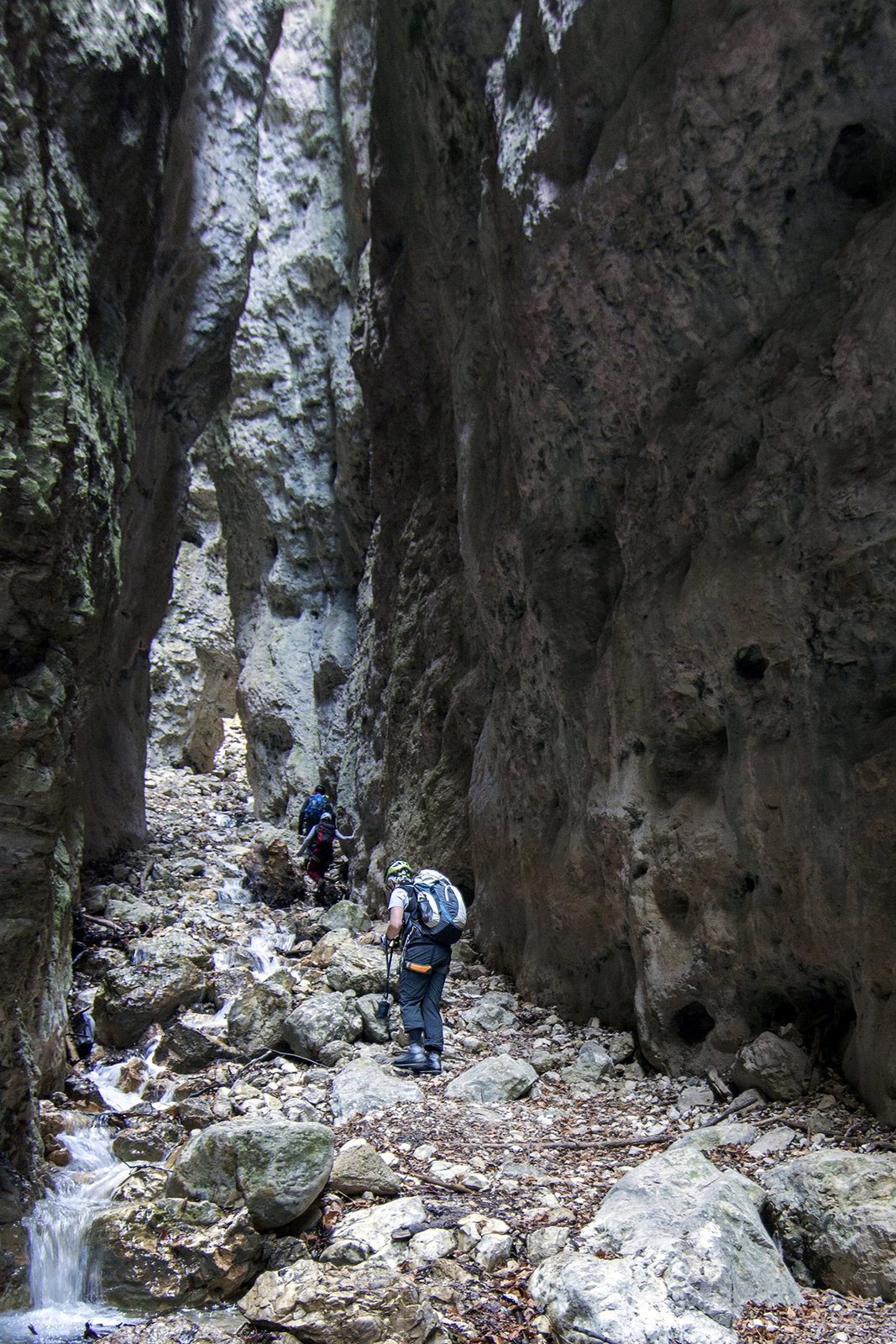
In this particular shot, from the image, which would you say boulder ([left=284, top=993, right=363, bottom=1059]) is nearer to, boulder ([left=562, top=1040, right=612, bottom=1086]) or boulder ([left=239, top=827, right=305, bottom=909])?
boulder ([left=562, top=1040, right=612, bottom=1086])

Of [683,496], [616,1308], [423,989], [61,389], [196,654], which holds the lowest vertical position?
[616,1308]

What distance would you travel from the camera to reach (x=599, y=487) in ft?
20.0

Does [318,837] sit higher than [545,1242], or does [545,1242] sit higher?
[318,837]

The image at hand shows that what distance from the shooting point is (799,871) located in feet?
14.7

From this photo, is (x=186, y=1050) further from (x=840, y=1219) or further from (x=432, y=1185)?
(x=840, y=1219)

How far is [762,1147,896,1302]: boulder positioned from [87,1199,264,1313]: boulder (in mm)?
2049

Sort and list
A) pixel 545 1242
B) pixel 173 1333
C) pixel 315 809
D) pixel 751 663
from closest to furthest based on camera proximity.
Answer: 1. pixel 173 1333
2. pixel 545 1242
3. pixel 751 663
4. pixel 315 809

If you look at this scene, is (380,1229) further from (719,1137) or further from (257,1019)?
(257,1019)

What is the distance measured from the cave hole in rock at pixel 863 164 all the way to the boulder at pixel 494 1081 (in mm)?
4914

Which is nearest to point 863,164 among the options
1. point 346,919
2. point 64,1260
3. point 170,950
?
point 64,1260

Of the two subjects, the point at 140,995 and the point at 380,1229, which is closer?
the point at 380,1229

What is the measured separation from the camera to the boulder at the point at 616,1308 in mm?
2771

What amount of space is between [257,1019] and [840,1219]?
405 cm

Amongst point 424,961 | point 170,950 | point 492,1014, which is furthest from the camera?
point 170,950
